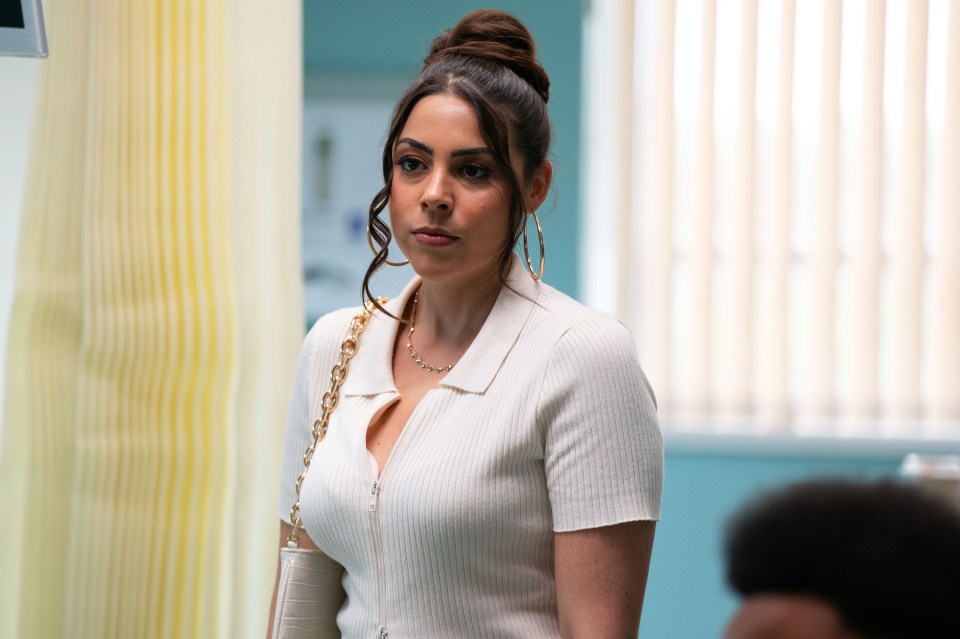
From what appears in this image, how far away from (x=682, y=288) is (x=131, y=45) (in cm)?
203

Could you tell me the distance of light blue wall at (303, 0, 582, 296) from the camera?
11.5 feet

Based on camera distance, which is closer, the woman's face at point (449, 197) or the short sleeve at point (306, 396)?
the woman's face at point (449, 197)

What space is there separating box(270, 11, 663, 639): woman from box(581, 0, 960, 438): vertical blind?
2.05 metres

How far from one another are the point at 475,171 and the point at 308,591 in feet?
1.98

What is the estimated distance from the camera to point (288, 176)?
2.30 metres

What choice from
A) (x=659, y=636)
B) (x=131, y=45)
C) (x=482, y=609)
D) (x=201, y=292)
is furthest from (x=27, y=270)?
(x=659, y=636)

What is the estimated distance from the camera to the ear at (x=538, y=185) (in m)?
1.46

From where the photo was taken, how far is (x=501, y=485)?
1267 mm

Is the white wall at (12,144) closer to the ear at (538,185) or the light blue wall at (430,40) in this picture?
the ear at (538,185)

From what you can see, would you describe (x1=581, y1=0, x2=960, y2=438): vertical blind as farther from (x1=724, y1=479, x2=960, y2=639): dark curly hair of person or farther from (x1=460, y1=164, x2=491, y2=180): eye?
(x1=724, y1=479, x2=960, y2=639): dark curly hair of person

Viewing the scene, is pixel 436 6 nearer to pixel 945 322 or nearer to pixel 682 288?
pixel 682 288

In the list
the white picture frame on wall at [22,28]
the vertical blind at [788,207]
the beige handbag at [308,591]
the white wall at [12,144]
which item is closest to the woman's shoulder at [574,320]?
the beige handbag at [308,591]

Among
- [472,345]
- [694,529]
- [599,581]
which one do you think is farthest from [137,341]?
[694,529]

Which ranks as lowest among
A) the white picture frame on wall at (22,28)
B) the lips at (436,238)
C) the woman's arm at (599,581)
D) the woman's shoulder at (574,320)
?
the woman's arm at (599,581)
